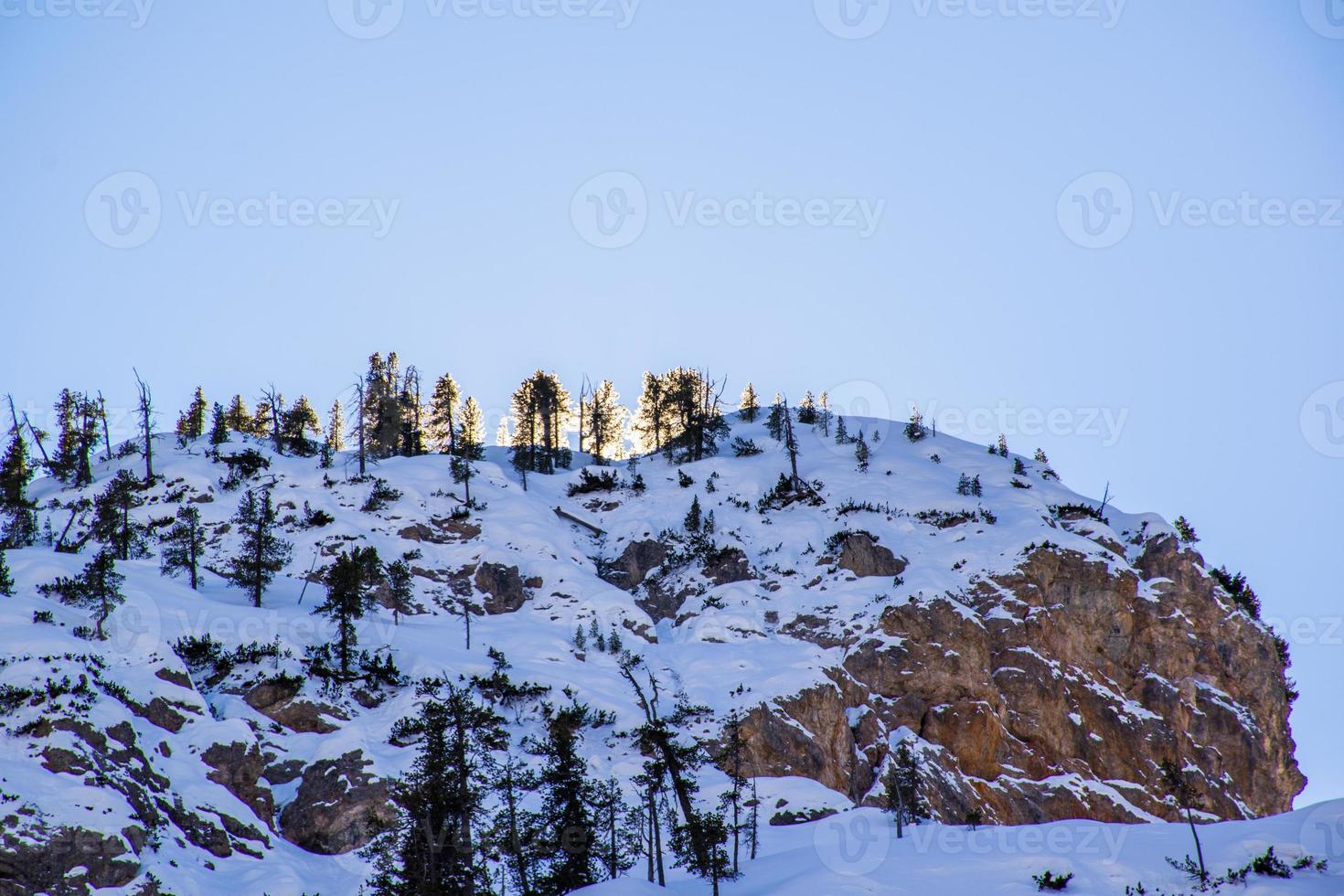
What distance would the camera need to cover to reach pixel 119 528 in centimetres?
6450

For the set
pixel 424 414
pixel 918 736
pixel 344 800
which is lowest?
pixel 918 736

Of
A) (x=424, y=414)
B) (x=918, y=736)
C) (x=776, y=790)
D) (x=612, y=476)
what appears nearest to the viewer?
(x=776, y=790)

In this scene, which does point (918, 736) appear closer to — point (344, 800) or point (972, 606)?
point (972, 606)

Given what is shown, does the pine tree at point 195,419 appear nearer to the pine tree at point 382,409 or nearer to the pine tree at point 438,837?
the pine tree at point 382,409

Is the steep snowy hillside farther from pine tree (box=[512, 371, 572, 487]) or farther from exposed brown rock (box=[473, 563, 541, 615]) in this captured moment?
pine tree (box=[512, 371, 572, 487])

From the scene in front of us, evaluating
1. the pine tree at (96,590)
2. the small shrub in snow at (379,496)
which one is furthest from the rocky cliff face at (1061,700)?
the small shrub in snow at (379,496)

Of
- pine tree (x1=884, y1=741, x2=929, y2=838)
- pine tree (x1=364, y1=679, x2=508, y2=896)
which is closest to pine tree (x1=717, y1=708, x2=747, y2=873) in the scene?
pine tree (x1=884, y1=741, x2=929, y2=838)

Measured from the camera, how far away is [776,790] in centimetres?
4838

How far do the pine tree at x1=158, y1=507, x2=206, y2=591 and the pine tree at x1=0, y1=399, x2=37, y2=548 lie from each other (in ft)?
26.3

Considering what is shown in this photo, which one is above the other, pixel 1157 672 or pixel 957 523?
pixel 957 523

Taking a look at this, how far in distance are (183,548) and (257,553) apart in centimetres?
985

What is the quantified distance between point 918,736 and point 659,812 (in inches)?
799

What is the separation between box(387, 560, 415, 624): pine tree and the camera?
5906cm

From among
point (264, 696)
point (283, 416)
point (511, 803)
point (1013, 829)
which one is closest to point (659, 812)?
point (511, 803)
